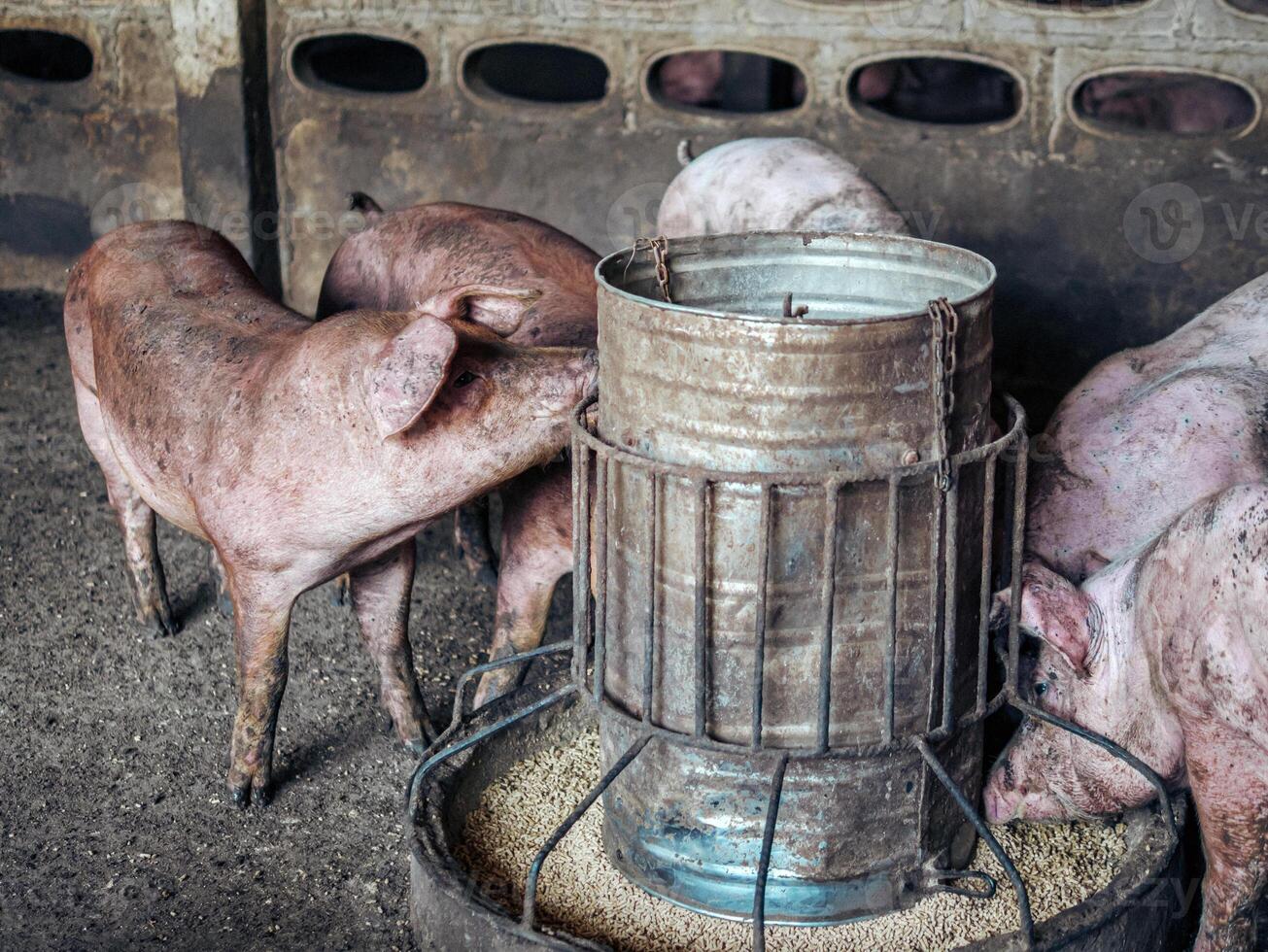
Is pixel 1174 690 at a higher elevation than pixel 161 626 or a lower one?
higher

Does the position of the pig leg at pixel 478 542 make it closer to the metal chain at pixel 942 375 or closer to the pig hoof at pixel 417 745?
the pig hoof at pixel 417 745

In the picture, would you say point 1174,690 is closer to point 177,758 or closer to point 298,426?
point 298,426

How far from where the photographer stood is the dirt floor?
3545 mm

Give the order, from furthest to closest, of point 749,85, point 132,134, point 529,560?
1. point 132,134
2. point 749,85
3. point 529,560

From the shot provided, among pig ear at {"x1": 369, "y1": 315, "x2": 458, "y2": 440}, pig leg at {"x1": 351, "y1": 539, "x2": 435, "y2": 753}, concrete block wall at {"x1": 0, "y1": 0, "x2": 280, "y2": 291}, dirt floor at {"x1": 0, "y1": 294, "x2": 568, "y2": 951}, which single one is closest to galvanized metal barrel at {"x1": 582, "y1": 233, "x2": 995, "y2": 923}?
pig ear at {"x1": 369, "y1": 315, "x2": 458, "y2": 440}

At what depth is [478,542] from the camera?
17.4ft

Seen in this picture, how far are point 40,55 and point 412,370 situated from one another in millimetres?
6672

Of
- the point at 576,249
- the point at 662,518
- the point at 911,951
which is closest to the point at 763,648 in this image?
the point at 662,518

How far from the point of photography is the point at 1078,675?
10.4 ft

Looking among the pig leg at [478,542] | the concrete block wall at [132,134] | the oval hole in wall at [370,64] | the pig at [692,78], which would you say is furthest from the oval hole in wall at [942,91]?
the pig leg at [478,542]

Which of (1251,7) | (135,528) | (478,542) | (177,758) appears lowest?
(177,758)

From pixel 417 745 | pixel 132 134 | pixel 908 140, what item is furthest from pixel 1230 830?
pixel 132 134

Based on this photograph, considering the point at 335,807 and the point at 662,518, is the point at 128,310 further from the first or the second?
the point at 662,518

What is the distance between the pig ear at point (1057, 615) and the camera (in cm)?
310
